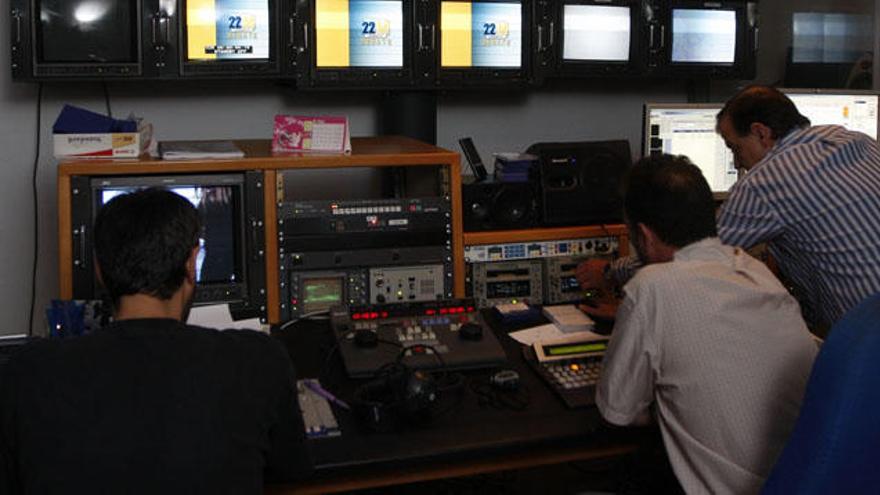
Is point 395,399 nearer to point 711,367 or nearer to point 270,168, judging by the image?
point 711,367

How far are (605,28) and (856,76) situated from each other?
121cm

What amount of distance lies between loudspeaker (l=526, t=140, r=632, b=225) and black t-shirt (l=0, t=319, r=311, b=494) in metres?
1.61

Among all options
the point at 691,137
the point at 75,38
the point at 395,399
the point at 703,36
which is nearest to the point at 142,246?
the point at 395,399

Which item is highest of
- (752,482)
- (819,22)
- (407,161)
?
(819,22)

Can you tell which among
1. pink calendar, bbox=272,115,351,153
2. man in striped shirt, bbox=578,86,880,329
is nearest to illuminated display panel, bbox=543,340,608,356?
man in striped shirt, bbox=578,86,880,329

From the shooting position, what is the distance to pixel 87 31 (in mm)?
3064

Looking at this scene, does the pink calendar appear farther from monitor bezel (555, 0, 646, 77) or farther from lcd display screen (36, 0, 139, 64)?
monitor bezel (555, 0, 646, 77)

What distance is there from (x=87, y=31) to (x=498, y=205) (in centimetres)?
144

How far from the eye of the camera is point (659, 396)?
1.74m

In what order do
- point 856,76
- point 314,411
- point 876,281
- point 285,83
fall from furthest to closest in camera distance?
point 856,76 < point 285,83 < point 876,281 < point 314,411

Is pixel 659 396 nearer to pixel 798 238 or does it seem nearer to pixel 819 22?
pixel 798 238

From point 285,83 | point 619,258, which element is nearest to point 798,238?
point 619,258

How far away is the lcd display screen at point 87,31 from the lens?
3.04 metres

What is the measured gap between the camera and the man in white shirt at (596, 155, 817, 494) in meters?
1.64
